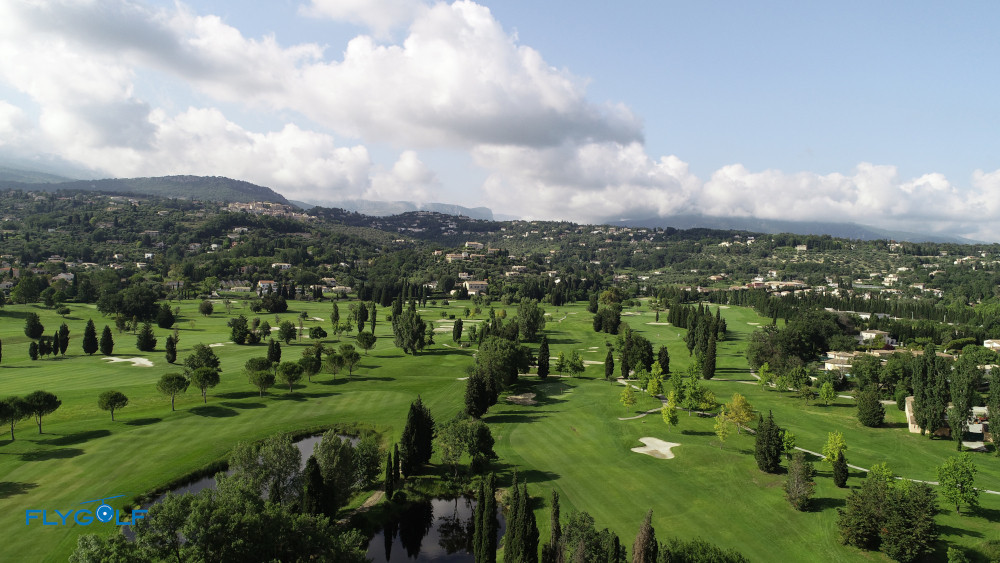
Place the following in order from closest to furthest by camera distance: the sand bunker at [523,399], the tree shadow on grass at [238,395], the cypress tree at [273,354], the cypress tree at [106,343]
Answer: the tree shadow on grass at [238,395], the sand bunker at [523,399], the cypress tree at [273,354], the cypress tree at [106,343]

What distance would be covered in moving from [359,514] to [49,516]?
1935 cm

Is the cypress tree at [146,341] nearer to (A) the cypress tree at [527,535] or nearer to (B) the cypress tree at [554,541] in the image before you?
(A) the cypress tree at [527,535]

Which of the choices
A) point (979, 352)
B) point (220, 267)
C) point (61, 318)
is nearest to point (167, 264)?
point (220, 267)

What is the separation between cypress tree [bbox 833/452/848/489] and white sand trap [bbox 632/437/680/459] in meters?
12.5

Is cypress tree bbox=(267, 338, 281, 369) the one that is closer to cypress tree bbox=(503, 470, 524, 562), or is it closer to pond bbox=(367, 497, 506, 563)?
pond bbox=(367, 497, 506, 563)

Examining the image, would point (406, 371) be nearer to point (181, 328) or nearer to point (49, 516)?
point (49, 516)

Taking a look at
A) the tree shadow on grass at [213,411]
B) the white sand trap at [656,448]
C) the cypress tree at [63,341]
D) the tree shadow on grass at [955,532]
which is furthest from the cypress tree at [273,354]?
the tree shadow on grass at [955,532]

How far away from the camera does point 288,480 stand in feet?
113

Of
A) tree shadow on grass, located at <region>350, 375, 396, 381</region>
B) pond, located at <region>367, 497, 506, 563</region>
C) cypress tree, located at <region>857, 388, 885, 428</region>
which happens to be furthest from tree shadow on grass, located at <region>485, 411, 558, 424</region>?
cypress tree, located at <region>857, 388, 885, 428</region>

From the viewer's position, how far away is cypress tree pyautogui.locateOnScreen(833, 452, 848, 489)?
38.3 metres

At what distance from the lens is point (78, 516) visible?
105 ft

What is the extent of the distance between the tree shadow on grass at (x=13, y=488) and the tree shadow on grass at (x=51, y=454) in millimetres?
4352

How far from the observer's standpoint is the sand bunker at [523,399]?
6294cm

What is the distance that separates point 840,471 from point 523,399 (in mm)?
35328
